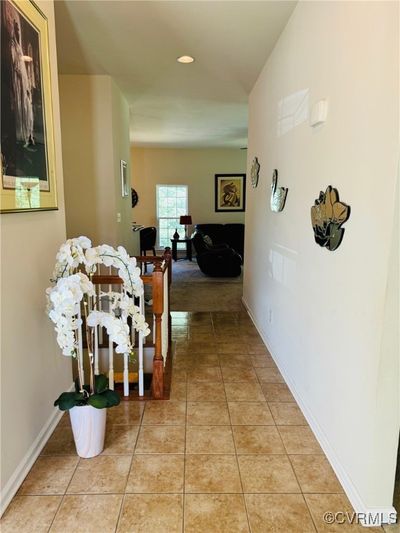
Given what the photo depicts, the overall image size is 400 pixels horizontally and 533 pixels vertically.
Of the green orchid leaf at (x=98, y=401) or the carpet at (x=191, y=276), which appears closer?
the green orchid leaf at (x=98, y=401)

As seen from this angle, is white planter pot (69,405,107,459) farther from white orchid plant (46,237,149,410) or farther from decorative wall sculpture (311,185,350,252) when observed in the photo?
decorative wall sculpture (311,185,350,252)

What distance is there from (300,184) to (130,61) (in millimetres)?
2312

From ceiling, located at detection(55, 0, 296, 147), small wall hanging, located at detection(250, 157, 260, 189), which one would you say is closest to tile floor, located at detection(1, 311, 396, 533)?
small wall hanging, located at detection(250, 157, 260, 189)

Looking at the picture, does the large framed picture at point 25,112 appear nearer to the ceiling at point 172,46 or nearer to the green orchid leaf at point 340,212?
the ceiling at point 172,46

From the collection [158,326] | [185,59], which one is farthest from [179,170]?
[158,326]

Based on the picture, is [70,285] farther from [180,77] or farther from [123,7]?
[180,77]

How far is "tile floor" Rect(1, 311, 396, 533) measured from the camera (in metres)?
1.52

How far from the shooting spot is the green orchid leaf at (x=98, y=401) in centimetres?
183

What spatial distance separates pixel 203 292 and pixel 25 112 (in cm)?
412

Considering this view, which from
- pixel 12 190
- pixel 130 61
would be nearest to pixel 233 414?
pixel 12 190

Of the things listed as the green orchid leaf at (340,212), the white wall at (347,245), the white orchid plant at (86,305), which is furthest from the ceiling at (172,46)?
the white orchid plant at (86,305)

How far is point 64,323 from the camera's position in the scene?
66.8 inches

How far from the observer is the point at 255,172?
13.2 ft

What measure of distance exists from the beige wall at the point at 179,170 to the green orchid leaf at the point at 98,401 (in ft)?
25.3
